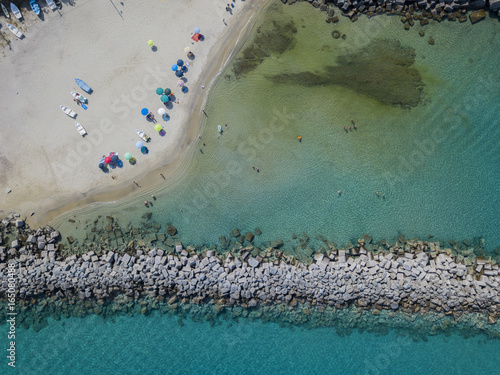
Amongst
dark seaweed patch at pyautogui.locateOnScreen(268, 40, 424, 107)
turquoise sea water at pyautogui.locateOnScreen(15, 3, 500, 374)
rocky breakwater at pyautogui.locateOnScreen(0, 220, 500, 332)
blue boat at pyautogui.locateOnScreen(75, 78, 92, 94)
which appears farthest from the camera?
blue boat at pyautogui.locateOnScreen(75, 78, 92, 94)

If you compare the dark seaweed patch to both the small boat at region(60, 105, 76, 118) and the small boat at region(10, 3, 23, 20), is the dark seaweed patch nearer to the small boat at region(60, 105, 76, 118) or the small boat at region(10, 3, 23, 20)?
the small boat at region(60, 105, 76, 118)

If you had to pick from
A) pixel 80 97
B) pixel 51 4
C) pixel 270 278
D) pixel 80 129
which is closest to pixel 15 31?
pixel 51 4

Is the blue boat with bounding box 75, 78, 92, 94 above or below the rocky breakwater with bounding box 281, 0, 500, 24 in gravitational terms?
above

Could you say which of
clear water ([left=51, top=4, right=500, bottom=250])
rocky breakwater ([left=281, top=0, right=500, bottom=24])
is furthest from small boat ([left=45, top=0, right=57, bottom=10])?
rocky breakwater ([left=281, top=0, right=500, bottom=24])

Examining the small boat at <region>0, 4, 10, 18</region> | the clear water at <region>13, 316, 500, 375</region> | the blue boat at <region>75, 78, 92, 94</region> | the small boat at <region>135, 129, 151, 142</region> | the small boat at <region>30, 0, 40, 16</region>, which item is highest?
the small boat at <region>0, 4, 10, 18</region>

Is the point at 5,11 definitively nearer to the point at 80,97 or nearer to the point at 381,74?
the point at 80,97

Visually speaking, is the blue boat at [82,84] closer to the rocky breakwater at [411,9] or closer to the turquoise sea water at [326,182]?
the turquoise sea water at [326,182]

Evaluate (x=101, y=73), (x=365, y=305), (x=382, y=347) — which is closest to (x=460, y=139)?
(x=365, y=305)

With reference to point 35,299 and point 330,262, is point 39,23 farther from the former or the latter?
point 330,262
